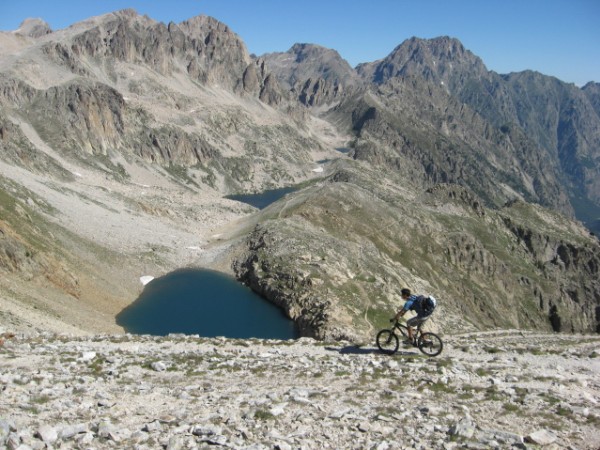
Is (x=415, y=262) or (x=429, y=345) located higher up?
(x=415, y=262)

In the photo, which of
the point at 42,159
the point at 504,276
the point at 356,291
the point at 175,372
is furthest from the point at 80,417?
the point at 42,159

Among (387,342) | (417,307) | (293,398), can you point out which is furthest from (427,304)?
(293,398)

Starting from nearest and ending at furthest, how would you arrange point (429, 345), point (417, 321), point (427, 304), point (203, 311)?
point (427, 304), point (417, 321), point (429, 345), point (203, 311)

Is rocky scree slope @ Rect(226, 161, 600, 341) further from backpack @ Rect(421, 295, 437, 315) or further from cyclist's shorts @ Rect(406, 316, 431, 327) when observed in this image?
backpack @ Rect(421, 295, 437, 315)

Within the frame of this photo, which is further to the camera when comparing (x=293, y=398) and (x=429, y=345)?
(x=429, y=345)

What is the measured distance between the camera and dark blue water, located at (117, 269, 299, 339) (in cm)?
5919

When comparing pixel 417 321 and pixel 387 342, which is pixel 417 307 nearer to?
pixel 417 321

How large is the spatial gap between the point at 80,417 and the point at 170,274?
62.7 m

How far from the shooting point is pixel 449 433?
15.3 meters

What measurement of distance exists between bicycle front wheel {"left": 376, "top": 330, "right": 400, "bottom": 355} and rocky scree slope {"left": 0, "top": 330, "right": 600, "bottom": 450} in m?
0.59

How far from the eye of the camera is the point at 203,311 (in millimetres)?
65750

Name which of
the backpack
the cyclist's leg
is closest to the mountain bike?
the cyclist's leg

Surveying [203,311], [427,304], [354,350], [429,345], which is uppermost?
[427,304]

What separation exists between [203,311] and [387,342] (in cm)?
4427
